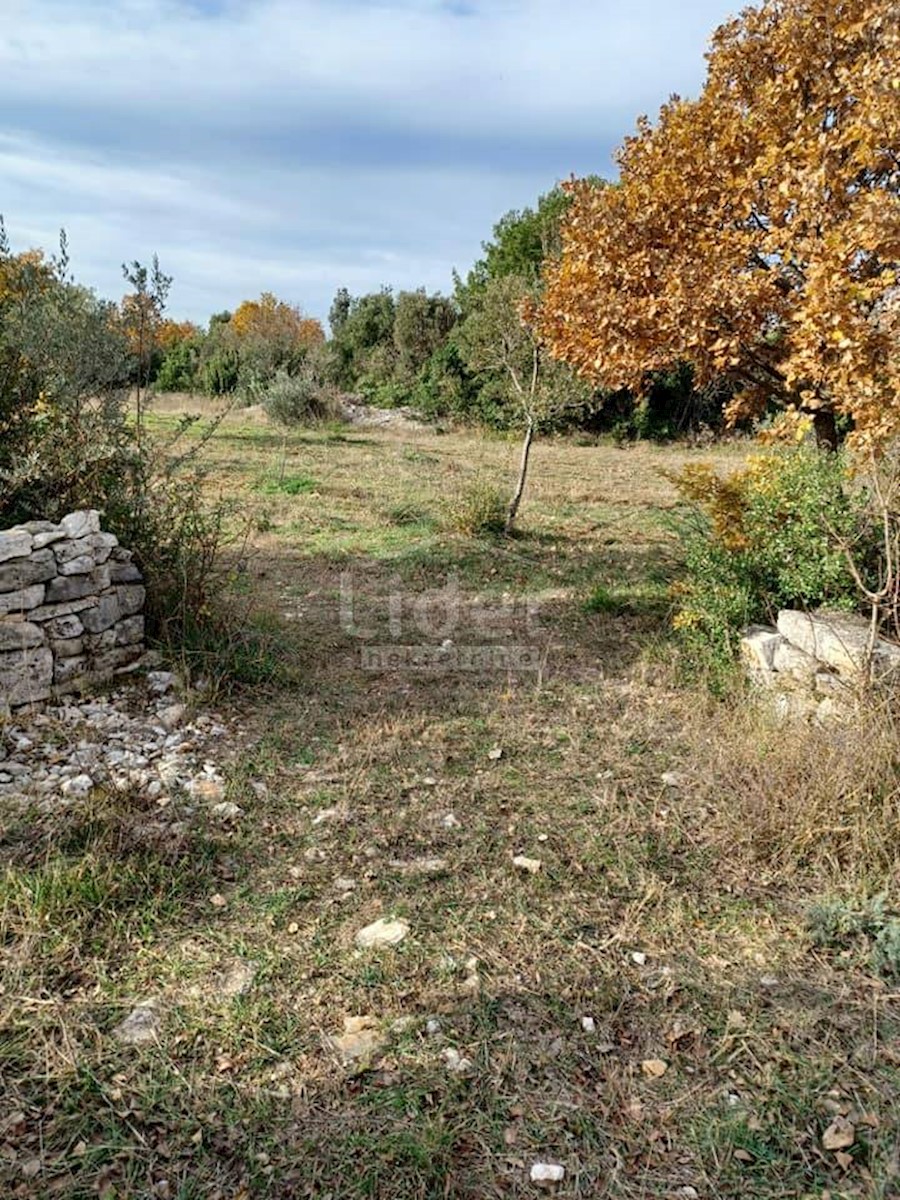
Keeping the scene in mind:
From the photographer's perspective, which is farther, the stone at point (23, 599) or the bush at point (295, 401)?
the bush at point (295, 401)

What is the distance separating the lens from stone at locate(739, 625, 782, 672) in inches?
161

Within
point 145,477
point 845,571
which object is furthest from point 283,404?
point 845,571

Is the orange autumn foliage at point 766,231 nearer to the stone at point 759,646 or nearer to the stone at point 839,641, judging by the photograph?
the stone at point 839,641

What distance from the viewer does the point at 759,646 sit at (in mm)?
4160

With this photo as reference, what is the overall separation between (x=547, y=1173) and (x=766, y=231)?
5.03 metres

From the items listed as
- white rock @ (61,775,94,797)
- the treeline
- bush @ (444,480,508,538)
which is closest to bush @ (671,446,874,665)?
bush @ (444,480,508,538)

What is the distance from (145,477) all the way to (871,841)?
168 inches

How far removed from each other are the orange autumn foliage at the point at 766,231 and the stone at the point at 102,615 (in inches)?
144

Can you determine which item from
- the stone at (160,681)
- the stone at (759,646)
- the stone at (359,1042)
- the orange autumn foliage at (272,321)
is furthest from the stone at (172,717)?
the orange autumn foliage at (272,321)

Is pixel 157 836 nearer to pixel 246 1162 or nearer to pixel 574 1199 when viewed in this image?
pixel 246 1162

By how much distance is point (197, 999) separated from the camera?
212cm

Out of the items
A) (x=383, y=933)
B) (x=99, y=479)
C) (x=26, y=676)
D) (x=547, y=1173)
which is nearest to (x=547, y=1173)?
(x=547, y=1173)

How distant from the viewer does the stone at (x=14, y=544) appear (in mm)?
3596

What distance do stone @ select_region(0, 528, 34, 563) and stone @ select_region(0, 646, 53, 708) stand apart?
1.58 ft
